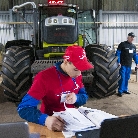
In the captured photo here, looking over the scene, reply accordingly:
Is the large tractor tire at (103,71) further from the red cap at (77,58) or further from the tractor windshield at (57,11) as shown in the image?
the red cap at (77,58)

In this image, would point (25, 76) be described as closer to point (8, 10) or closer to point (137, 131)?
point (137, 131)

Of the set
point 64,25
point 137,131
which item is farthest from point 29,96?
point 64,25

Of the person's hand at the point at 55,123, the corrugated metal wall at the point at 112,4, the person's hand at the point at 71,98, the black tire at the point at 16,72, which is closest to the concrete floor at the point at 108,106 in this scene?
the black tire at the point at 16,72

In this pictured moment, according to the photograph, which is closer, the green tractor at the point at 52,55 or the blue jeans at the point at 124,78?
the green tractor at the point at 52,55

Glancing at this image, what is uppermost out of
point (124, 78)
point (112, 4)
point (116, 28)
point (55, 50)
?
point (112, 4)

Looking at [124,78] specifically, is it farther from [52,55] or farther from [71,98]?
[71,98]

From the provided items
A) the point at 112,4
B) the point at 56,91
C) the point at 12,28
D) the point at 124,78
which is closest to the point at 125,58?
the point at 124,78

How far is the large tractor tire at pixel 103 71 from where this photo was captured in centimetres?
481

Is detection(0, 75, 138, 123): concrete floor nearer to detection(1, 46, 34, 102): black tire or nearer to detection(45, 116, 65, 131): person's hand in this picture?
detection(1, 46, 34, 102): black tire

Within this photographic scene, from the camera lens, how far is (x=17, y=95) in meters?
4.78

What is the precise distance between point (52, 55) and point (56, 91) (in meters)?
2.96

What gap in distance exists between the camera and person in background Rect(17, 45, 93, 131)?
189 cm

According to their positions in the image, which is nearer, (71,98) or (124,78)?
(71,98)

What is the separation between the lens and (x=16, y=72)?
4.59 m
